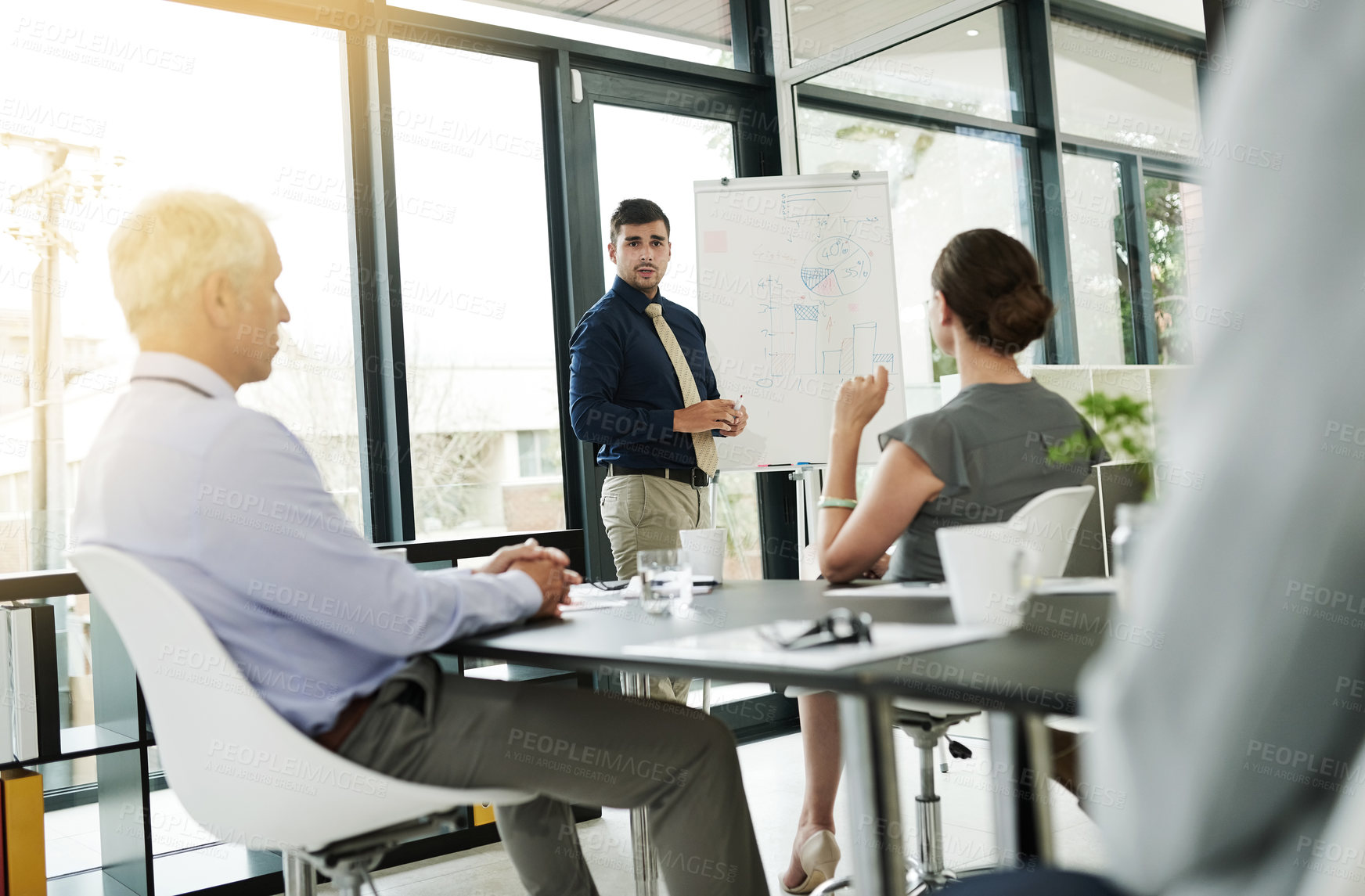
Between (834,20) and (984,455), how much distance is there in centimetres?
317

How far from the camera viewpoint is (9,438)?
309 centimetres

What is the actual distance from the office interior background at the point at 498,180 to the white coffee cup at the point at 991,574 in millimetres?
1940

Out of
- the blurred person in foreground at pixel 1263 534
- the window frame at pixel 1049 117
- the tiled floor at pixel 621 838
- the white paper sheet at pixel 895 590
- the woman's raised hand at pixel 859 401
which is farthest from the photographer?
the window frame at pixel 1049 117

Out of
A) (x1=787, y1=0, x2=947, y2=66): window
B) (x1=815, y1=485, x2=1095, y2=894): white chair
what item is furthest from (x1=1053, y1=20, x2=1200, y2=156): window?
(x1=815, y1=485, x2=1095, y2=894): white chair

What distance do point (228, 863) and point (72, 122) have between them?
86.6 inches

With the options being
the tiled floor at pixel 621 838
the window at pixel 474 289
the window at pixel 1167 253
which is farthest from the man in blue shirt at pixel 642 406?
the window at pixel 1167 253

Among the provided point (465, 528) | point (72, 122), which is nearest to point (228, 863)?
point (465, 528)

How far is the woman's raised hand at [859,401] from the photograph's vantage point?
6.41ft

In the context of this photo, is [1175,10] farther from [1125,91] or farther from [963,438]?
[963,438]

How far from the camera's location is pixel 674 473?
11.0 ft

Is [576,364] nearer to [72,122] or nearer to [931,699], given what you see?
[72,122]

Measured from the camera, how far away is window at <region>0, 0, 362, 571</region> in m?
3.11

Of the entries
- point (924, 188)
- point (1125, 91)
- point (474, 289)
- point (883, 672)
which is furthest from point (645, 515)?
point (883, 672)

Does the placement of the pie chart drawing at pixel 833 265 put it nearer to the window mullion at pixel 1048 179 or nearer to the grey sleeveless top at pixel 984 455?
the window mullion at pixel 1048 179
